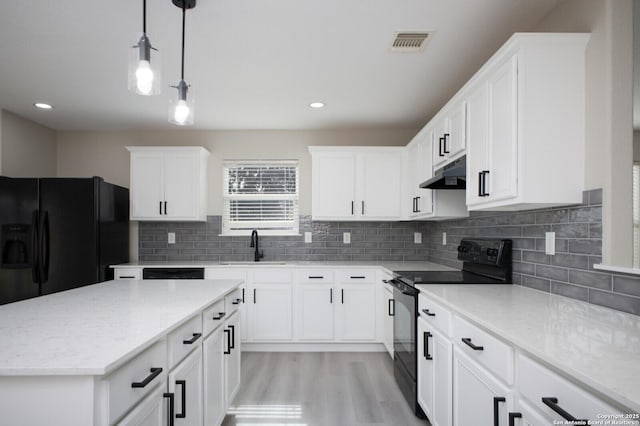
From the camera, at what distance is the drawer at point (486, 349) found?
1333 mm

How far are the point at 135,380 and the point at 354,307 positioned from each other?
293 centimetres

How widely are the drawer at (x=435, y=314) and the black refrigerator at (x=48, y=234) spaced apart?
10.3 ft

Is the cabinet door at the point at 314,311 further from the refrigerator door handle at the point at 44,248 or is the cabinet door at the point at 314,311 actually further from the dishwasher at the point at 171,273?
the refrigerator door handle at the point at 44,248

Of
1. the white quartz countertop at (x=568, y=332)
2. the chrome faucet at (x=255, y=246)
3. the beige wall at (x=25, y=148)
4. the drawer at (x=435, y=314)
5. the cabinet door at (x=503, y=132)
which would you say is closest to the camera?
the white quartz countertop at (x=568, y=332)

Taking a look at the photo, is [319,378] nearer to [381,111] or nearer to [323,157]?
[323,157]

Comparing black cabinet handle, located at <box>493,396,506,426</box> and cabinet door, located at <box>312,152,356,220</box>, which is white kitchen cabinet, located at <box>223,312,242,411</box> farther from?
Answer: cabinet door, located at <box>312,152,356,220</box>

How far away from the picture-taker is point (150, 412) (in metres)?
1.25

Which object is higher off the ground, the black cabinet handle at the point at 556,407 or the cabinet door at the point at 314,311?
the black cabinet handle at the point at 556,407

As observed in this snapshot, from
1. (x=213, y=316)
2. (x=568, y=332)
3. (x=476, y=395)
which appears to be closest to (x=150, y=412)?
(x=213, y=316)

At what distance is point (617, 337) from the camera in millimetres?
1215

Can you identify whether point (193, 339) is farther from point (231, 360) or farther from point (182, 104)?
point (182, 104)

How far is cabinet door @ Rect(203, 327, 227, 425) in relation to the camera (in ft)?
6.16

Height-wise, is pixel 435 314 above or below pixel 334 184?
below

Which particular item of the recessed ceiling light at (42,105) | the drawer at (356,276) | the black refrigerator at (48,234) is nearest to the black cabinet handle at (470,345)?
the drawer at (356,276)
